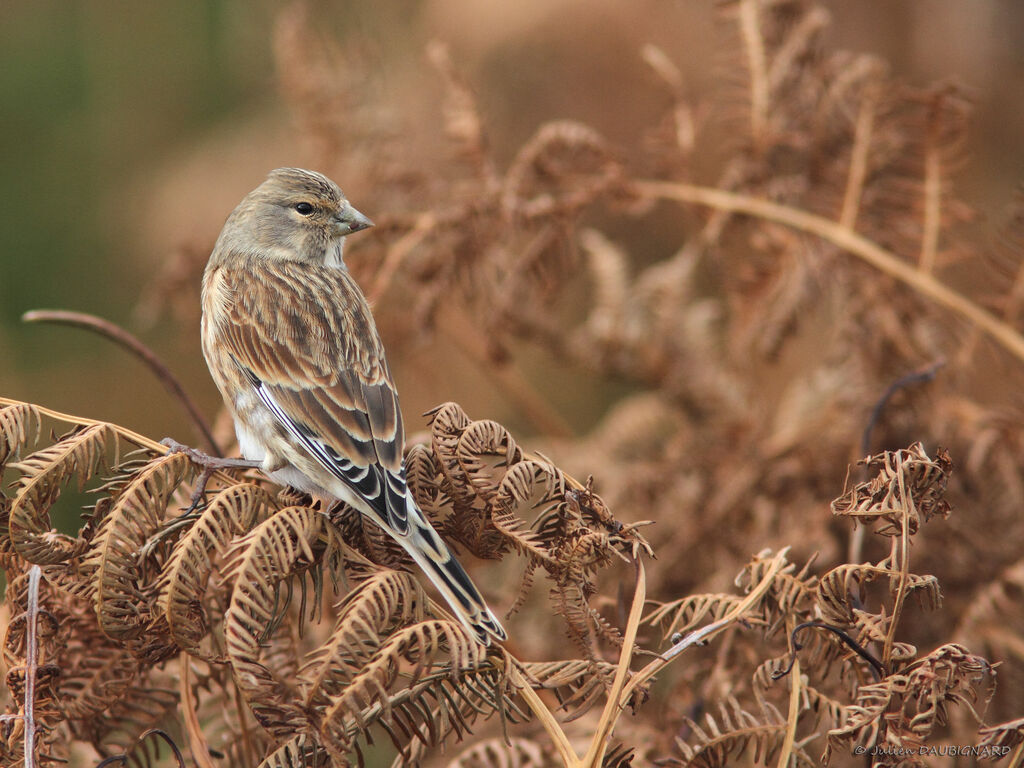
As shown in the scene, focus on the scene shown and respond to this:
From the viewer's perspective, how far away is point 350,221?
3.86 m

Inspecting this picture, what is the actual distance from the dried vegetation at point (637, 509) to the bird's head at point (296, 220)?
11.3 inches

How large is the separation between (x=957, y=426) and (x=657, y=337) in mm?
1249

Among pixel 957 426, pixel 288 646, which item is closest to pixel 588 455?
pixel 957 426

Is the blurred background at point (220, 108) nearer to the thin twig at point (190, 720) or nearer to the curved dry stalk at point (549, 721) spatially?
the thin twig at point (190, 720)

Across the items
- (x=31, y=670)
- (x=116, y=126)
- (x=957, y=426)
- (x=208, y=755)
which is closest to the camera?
(x=31, y=670)

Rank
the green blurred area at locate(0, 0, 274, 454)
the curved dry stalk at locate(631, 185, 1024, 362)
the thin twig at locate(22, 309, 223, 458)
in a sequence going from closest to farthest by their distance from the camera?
1. the thin twig at locate(22, 309, 223, 458)
2. the curved dry stalk at locate(631, 185, 1024, 362)
3. the green blurred area at locate(0, 0, 274, 454)

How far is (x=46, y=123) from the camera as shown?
8.18m

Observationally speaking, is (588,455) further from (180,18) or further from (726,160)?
(180,18)

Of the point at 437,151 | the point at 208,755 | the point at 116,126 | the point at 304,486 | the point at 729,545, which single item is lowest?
the point at 208,755

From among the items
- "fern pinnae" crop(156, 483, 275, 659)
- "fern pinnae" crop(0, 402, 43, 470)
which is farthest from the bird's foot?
"fern pinnae" crop(0, 402, 43, 470)

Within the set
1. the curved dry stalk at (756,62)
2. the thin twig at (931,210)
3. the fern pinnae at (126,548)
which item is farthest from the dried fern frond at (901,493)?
the curved dry stalk at (756,62)

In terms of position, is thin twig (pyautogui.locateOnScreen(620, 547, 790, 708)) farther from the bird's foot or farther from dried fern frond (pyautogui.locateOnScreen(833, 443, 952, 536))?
the bird's foot

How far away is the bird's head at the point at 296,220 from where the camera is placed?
3.86 meters

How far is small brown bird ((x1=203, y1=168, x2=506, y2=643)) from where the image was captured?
2666 millimetres
